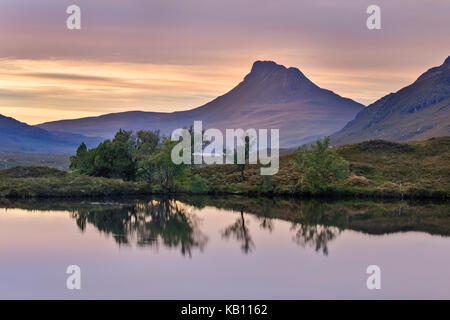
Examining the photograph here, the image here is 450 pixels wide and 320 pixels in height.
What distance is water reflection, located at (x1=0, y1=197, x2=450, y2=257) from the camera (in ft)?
137

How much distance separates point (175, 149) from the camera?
78.9 metres

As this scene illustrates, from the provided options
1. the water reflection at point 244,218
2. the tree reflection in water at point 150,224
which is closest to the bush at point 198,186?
the water reflection at point 244,218

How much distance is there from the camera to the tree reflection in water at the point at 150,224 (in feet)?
132

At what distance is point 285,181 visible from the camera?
269 feet

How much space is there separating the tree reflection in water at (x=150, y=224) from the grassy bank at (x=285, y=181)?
13774 mm

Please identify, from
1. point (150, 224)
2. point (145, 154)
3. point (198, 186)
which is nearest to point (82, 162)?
point (145, 154)

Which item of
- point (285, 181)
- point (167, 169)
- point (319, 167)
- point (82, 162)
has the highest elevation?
point (82, 162)

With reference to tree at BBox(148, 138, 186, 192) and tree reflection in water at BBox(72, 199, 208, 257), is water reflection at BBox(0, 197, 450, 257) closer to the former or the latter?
tree reflection in water at BBox(72, 199, 208, 257)

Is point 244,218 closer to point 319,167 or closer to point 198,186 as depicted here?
point 319,167

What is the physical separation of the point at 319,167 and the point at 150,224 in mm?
33341

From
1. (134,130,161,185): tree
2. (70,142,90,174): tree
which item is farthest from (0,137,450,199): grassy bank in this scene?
(134,130,161,185): tree

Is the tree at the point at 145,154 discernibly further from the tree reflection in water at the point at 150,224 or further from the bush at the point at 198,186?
the tree reflection in water at the point at 150,224
